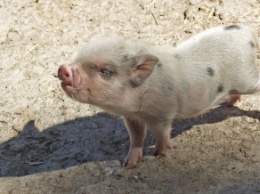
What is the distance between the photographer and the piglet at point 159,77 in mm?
3947

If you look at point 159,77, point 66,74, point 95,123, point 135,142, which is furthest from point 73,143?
point 66,74

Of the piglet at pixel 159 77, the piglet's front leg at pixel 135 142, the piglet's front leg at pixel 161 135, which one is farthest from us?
the piglet's front leg at pixel 135 142

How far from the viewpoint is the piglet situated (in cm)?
395

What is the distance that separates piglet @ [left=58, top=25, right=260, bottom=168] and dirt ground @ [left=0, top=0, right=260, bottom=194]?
27 cm

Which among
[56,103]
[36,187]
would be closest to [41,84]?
[56,103]

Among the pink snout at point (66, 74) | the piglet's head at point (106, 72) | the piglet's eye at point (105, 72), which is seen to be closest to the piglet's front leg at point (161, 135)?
the piglet's head at point (106, 72)

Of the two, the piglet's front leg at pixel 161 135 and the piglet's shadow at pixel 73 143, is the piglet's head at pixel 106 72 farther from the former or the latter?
the piglet's shadow at pixel 73 143

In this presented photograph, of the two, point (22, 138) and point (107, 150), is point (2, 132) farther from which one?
point (107, 150)

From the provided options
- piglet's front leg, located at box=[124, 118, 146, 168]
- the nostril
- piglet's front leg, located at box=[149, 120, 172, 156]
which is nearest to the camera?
the nostril

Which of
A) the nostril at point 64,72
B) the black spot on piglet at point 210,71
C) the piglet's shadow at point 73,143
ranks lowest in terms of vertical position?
the piglet's shadow at point 73,143

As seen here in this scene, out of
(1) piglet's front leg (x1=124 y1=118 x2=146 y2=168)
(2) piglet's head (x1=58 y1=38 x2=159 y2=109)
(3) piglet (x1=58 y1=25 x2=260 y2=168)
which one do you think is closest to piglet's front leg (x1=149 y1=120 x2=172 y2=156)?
(3) piglet (x1=58 y1=25 x2=260 y2=168)

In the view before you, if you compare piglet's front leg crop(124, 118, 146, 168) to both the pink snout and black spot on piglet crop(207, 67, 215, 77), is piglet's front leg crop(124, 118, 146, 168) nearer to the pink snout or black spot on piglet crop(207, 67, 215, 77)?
black spot on piglet crop(207, 67, 215, 77)

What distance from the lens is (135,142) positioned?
4.61 m

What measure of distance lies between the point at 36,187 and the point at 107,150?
0.70 meters
